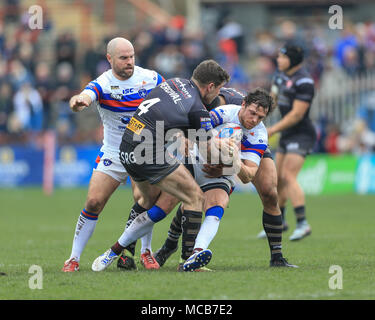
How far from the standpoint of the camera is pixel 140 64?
2500cm

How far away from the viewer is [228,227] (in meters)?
14.2

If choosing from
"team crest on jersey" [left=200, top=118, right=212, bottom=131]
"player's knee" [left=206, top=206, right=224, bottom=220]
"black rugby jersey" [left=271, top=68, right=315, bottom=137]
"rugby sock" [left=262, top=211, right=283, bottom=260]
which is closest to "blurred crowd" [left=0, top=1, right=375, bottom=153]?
"black rugby jersey" [left=271, top=68, right=315, bottom=137]

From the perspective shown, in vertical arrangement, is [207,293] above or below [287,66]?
below

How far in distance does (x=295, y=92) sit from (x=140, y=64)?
505 inches

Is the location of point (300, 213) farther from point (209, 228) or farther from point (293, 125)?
point (209, 228)

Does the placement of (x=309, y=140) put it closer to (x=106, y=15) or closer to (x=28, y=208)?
(x=28, y=208)

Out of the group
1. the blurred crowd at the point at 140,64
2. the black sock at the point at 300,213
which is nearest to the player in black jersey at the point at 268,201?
the black sock at the point at 300,213

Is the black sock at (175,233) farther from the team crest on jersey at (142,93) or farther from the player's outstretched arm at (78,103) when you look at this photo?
the player's outstretched arm at (78,103)

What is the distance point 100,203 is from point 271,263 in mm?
2011

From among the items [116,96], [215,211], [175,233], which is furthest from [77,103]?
[175,233]

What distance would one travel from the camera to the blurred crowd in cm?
2409

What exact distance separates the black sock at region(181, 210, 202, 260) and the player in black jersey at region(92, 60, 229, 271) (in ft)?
0.04
